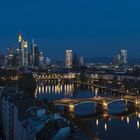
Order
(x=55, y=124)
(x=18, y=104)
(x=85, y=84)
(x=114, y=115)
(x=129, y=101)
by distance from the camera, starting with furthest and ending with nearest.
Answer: (x=85, y=84) → (x=129, y=101) → (x=114, y=115) → (x=18, y=104) → (x=55, y=124)

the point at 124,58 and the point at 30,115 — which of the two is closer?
the point at 30,115

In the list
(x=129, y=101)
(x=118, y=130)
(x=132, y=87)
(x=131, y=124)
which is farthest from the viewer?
(x=132, y=87)

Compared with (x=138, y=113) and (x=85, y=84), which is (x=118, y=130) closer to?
(x=138, y=113)

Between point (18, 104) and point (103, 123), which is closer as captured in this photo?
point (18, 104)

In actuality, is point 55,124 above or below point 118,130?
above

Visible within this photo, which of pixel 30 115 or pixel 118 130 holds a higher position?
pixel 30 115

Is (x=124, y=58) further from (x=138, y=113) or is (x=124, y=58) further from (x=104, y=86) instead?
(x=138, y=113)

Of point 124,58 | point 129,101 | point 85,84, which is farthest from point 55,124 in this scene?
point 124,58

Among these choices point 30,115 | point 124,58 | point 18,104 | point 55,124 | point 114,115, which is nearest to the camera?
point 55,124

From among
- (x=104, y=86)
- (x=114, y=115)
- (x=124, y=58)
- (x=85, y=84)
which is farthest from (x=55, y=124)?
(x=124, y=58)
